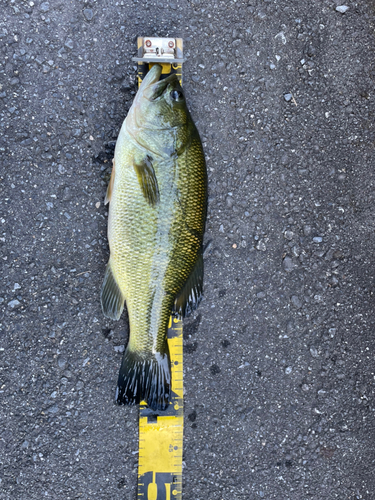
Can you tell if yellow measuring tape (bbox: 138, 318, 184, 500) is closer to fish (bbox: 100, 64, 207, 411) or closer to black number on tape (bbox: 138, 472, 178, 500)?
black number on tape (bbox: 138, 472, 178, 500)

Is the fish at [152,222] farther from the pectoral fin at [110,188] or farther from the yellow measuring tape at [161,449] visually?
the yellow measuring tape at [161,449]

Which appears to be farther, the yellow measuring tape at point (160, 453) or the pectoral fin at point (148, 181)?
the yellow measuring tape at point (160, 453)

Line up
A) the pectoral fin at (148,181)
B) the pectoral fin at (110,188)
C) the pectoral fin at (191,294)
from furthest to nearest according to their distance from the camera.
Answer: the pectoral fin at (191,294) → the pectoral fin at (110,188) → the pectoral fin at (148,181)

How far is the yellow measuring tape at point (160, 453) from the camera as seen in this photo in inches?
88.4

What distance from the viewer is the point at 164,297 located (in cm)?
204

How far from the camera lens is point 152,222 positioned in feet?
6.36

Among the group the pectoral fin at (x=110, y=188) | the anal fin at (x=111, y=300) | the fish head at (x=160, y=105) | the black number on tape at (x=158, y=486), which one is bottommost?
the black number on tape at (x=158, y=486)

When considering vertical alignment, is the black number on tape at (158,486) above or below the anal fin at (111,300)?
below

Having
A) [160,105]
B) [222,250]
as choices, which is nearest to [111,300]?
[222,250]

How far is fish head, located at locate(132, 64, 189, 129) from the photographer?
196 cm

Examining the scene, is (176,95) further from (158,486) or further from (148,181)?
(158,486)

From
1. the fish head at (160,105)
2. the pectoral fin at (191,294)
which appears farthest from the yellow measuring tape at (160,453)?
the fish head at (160,105)

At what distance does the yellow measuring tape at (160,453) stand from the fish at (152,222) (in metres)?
0.26

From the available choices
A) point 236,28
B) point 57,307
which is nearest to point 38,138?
point 57,307
